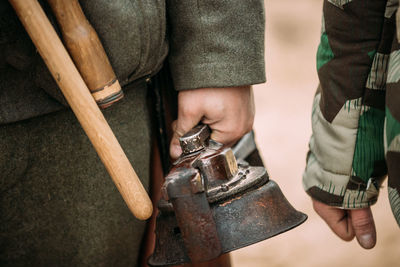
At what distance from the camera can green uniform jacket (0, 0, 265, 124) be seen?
0.72 meters

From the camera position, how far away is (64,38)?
67 cm

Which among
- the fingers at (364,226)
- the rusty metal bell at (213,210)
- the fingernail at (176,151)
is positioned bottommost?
the fingers at (364,226)

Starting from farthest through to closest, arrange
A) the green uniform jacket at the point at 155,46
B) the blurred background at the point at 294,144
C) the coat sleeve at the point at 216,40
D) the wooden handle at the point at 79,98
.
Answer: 1. the blurred background at the point at 294,144
2. the coat sleeve at the point at 216,40
3. the green uniform jacket at the point at 155,46
4. the wooden handle at the point at 79,98

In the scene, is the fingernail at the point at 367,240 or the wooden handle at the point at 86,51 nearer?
the wooden handle at the point at 86,51

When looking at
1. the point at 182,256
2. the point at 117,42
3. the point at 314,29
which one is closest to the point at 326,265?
the point at 182,256

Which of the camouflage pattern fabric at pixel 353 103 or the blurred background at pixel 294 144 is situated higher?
the camouflage pattern fabric at pixel 353 103

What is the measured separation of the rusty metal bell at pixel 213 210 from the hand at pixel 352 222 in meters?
0.21

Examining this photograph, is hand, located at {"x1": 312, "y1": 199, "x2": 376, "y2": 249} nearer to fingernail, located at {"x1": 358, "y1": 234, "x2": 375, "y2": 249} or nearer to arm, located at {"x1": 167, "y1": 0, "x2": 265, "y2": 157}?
fingernail, located at {"x1": 358, "y1": 234, "x2": 375, "y2": 249}

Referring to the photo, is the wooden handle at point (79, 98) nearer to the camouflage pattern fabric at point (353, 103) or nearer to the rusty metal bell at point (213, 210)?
the rusty metal bell at point (213, 210)

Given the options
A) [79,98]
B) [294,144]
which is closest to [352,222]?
[79,98]

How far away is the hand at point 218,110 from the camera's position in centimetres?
94

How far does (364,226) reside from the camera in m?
0.93

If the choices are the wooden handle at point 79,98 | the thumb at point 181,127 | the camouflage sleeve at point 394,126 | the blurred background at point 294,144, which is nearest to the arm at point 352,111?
the camouflage sleeve at point 394,126

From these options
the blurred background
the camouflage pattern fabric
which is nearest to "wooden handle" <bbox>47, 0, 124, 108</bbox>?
the camouflage pattern fabric
